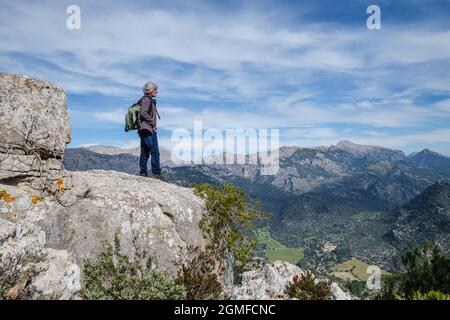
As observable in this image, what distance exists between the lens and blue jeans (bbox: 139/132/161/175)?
792 inches

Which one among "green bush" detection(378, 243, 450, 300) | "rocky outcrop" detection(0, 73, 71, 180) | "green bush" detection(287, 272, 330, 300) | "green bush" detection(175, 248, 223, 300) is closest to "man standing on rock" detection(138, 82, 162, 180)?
"rocky outcrop" detection(0, 73, 71, 180)

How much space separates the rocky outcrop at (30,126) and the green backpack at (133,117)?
4.47 m

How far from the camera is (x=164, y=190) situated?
17547mm

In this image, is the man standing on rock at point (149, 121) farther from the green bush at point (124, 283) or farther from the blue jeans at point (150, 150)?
the green bush at point (124, 283)

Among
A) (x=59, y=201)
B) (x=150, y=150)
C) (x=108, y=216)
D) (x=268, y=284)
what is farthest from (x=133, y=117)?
(x=268, y=284)

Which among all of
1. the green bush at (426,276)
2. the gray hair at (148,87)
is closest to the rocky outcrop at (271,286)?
the green bush at (426,276)

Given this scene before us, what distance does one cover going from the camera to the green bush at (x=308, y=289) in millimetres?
13273

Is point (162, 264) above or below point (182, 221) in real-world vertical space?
below

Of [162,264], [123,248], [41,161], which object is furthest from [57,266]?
[41,161]

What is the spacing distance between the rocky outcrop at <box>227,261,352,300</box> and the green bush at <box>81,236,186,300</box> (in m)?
3.40

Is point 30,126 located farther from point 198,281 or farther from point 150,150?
point 198,281

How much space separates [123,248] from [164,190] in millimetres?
4324
